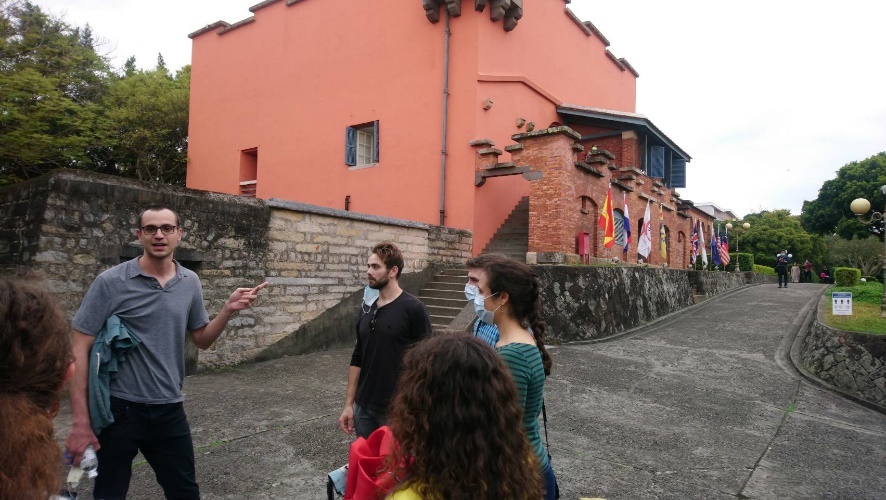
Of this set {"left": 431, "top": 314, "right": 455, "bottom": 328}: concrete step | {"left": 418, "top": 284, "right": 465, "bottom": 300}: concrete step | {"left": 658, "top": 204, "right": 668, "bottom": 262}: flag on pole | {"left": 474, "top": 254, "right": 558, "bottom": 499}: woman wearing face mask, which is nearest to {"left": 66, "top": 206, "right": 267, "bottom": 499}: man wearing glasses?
{"left": 474, "top": 254, "right": 558, "bottom": 499}: woman wearing face mask

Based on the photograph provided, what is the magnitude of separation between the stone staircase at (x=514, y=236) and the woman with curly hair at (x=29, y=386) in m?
10.9

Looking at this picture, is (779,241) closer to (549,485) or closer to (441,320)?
(441,320)

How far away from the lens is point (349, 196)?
14.4 meters

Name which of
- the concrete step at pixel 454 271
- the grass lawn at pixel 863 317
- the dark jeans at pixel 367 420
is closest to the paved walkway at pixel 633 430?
the dark jeans at pixel 367 420

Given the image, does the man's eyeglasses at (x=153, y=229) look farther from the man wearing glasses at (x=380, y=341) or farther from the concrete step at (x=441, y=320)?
the concrete step at (x=441, y=320)

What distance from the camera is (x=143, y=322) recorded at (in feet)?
8.01

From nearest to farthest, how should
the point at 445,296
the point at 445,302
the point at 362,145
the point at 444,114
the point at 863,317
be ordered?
1. the point at 863,317
2. the point at 445,302
3. the point at 445,296
4. the point at 444,114
5. the point at 362,145

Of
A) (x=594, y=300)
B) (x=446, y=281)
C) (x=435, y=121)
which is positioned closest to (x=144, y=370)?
(x=446, y=281)

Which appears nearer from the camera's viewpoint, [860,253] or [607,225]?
[607,225]

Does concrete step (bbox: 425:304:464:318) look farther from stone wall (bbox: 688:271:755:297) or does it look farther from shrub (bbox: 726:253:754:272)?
shrub (bbox: 726:253:754:272)

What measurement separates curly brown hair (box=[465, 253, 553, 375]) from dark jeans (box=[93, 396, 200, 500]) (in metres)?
1.67

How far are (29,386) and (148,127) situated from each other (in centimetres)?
2151

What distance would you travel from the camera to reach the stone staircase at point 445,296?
30.3 feet

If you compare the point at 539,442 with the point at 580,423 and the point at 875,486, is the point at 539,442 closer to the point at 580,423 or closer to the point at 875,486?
the point at 580,423
